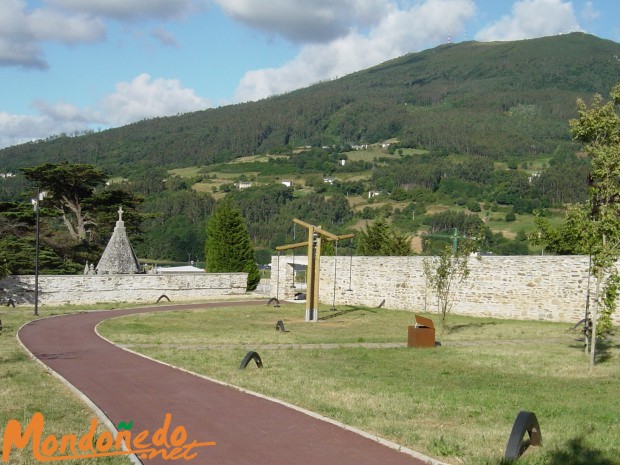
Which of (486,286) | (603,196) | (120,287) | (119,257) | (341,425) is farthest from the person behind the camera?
(119,257)

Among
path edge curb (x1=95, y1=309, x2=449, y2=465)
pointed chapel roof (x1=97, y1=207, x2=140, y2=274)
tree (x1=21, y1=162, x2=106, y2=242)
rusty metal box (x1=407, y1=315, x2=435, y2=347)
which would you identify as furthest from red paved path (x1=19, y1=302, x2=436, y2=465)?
tree (x1=21, y1=162, x2=106, y2=242)

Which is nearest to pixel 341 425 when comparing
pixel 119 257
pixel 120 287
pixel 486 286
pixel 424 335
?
pixel 424 335

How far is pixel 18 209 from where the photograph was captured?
48531 mm

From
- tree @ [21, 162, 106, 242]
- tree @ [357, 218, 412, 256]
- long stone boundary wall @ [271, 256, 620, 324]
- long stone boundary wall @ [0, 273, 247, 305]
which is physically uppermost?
tree @ [21, 162, 106, 242]

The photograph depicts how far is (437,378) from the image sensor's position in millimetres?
14375

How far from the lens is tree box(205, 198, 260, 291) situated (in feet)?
178

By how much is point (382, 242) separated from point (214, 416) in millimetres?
46400

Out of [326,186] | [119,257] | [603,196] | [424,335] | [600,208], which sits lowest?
[424,335]

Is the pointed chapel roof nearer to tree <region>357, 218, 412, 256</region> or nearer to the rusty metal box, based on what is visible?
tree <region>357, 218, 412, 256</region>

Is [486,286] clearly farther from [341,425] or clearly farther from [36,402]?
[36,402]

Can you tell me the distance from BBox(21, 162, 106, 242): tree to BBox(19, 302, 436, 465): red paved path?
38920 mm

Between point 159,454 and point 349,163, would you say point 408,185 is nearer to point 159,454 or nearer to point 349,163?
point 349,163

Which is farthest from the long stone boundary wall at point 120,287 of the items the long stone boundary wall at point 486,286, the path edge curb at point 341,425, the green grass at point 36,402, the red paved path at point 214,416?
the path edge curb at point 341,425

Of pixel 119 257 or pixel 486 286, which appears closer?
pixel 486 286
